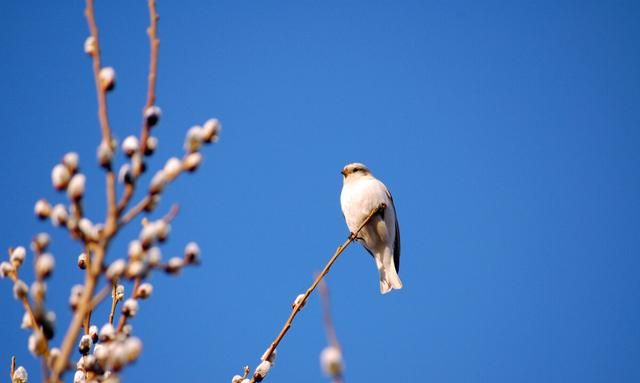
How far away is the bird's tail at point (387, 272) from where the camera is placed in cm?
736

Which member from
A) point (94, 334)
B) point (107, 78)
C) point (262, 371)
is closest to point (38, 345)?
point (107, 78)

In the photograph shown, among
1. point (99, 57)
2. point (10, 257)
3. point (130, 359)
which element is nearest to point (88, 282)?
point (130, 359)

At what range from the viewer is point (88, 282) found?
1342 millimetres

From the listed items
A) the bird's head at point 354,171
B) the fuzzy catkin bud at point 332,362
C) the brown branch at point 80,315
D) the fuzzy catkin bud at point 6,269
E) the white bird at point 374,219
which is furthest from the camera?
the bird's head at point 354,171

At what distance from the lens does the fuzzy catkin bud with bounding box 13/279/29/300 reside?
1559 mm

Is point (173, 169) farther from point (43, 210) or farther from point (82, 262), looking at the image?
point (82, 262)

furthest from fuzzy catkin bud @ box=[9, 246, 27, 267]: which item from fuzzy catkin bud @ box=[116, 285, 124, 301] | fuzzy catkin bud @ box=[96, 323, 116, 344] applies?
fuzzy catkin bud @ box=[116, 285, 124, 301]

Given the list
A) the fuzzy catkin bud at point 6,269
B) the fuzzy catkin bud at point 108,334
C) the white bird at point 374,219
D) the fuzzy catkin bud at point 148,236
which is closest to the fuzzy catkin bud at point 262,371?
the fuzzy catkin bud at point 108,334

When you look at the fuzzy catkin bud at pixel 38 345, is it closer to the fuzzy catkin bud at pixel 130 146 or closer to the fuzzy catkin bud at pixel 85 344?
the fuzzy catkin bud at pixel 130 146

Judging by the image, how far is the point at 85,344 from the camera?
216 cm

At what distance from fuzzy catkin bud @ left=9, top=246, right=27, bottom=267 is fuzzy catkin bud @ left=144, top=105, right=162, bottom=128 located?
0.62 metres

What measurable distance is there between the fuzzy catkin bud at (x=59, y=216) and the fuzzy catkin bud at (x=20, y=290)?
27cm

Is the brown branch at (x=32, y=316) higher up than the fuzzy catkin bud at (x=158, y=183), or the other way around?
the fuzzy catkin bud at (x=158, y=183)

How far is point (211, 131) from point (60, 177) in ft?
1.36
